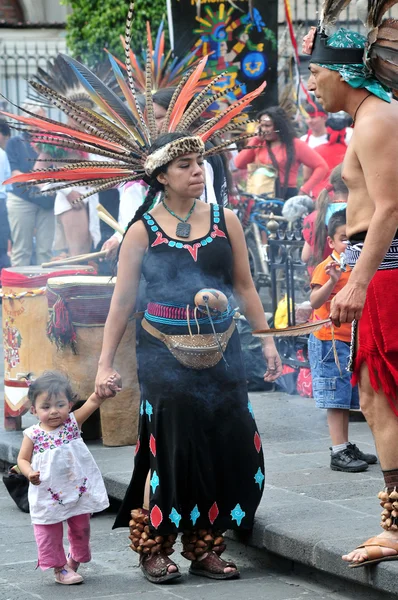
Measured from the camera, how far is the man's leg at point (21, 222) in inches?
500

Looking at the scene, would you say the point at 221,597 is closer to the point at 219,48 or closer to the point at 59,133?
the point at 59,133

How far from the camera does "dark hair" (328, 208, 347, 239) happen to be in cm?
623

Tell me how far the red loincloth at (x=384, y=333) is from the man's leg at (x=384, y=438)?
33mm

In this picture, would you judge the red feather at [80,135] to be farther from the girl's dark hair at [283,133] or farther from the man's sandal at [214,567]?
the girl's dark hair at [283,133]

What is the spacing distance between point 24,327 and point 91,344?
651mm

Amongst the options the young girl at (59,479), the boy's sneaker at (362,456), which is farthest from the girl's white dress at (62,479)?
the boy's sneaker at (362,456)

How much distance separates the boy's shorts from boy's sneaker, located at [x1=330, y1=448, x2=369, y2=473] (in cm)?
27

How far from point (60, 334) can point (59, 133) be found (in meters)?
1.61

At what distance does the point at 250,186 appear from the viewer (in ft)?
40.1

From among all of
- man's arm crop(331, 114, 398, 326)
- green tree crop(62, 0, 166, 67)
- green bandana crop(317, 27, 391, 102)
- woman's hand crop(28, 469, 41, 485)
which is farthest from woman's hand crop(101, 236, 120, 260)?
green tree crop(62, 0, 166, 67)

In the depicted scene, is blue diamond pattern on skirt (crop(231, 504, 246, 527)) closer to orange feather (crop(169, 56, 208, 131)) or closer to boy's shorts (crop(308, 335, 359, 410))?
boy's shorts (crop(308, 335, 359, 410))

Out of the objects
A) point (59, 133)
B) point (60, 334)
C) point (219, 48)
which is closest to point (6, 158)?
point (219, 48)

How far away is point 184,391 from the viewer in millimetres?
4914

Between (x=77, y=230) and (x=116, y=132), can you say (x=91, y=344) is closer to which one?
(x=116, y=132)
